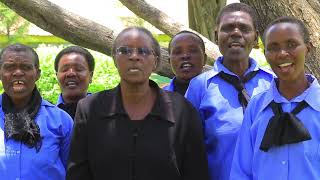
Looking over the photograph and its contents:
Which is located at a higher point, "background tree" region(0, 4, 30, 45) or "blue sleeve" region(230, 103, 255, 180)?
"background tree" region(0, 4, 30, 45)

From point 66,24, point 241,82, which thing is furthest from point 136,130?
point 66,24

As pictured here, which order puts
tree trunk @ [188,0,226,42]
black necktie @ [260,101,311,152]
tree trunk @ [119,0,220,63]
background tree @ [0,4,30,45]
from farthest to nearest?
background tree @ [0,4,30,45], tree trunk @ [188,0,226,42], tree trunk @ [119,0,220,63], black necktie @ [260,101,311,152]

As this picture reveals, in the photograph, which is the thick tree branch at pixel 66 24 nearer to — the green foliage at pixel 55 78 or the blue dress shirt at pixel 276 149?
the blue dress shirt at pixel 276 149

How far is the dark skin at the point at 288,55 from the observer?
8.55 ft

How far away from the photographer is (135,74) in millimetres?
2752

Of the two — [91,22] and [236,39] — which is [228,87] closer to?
[236,39]

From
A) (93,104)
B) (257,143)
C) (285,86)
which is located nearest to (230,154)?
(257,143)

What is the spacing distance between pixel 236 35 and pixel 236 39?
0.03 meters

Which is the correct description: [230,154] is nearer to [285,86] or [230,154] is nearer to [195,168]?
[195,168]

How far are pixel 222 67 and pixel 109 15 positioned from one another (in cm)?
1469

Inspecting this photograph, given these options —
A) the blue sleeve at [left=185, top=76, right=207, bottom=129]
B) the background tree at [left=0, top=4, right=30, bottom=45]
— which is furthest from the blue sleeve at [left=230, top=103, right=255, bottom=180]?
the background tree at [left=0, top=4, right=30, bottom=45]

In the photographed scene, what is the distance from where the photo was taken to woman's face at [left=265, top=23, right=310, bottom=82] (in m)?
2.61

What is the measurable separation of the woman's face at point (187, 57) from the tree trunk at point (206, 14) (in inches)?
131

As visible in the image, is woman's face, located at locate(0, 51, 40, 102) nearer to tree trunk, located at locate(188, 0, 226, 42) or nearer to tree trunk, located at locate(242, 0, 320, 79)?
tree trunk, located at locate(242, 0, 320, 79)
